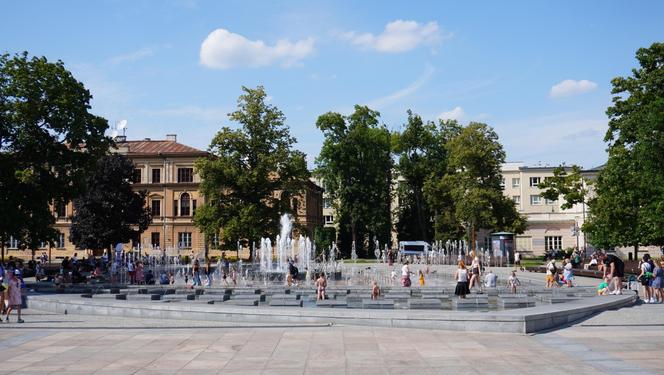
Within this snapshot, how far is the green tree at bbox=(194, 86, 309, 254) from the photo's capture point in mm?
58938

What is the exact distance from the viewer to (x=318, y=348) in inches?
560

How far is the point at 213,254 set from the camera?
79750mm

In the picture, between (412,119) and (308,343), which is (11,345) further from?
(412,119)

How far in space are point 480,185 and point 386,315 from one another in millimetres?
48487

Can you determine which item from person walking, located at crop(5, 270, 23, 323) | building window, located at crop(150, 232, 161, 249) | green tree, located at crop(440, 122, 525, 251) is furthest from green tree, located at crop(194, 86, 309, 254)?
person walking, located at crop(5, 270, 23, 323)

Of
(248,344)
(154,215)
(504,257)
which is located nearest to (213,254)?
(154,215)

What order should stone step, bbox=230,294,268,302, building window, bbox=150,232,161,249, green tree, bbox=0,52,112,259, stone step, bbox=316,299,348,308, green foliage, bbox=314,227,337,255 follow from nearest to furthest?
stone step, bbox=316,299,348,308 < stone step, bbox=230,294,268,302 < green tree, bbox=0,52,112,259 < building window, bbox=150,232,161,249 < green foliage, bbox=314,227,337,255

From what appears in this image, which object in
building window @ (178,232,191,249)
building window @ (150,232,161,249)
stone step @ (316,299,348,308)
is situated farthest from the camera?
building window @ (150,232,161,249)

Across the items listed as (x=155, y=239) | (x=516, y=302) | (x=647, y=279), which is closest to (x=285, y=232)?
(x=155, y=239)

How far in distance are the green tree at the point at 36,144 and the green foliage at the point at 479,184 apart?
119 feet

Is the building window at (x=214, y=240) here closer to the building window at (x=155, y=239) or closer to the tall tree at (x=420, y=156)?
the building window at (x=155, y=239)

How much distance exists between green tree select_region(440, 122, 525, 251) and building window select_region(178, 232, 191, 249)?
3324cm

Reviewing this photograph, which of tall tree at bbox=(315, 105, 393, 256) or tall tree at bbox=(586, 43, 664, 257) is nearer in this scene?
tall tree at bbox=(586, 43, 664, 257)

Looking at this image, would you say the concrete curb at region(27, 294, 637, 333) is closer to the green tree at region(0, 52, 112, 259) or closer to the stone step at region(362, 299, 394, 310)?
the stone step at region(362, 299, 394, 310)
